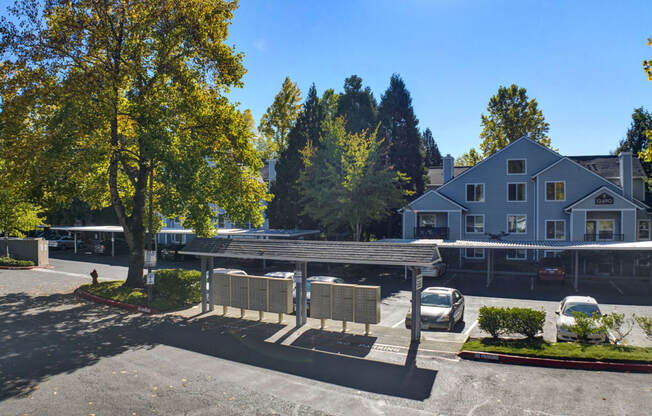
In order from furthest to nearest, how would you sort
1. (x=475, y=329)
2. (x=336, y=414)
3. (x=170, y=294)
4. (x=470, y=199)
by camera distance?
(x=470, y=199)
(x=170, y=294)
(x=475, y=329)
(x=336, y=414)

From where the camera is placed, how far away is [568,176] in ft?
122

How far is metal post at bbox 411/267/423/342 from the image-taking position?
14320mm

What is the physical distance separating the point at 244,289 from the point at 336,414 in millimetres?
9391

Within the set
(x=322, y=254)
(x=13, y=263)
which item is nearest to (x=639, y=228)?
(x=322, y=254)

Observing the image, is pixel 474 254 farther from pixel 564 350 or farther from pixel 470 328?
pixel 564 350

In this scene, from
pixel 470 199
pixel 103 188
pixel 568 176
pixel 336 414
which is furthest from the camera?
pixel 470 199

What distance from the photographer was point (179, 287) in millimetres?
21562

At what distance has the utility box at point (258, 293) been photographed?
17.2 m

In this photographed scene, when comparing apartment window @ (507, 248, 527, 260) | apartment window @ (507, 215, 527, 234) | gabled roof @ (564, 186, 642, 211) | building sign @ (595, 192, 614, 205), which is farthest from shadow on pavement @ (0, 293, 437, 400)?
building sign @ (595, 192, 614, 205)

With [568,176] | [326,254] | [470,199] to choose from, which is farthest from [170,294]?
[568,176]

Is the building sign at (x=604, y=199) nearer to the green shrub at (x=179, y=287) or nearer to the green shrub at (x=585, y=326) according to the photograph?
the green shrub at (x=585, y=326)

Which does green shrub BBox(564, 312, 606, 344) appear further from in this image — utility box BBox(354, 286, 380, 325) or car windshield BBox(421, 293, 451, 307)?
utility box BBox(354, 286, 380, 325)

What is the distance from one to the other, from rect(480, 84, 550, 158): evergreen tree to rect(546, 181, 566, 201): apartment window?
1084 inches

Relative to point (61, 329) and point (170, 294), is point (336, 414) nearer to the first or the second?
point (61, 329)
